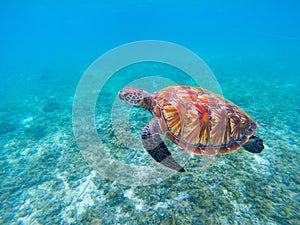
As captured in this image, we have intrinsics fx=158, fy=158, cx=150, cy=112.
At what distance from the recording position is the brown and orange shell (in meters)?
3.65

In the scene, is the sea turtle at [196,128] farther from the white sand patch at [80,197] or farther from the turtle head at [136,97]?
the white sand patch at [80,197]

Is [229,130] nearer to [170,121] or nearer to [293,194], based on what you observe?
[170,121]

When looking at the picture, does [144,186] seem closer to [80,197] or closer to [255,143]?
[80,197]

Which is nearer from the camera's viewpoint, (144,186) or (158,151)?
(158,151)

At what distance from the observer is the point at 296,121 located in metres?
7.23

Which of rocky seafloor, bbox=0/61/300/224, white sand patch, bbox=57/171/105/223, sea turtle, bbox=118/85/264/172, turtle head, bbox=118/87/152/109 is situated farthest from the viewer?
turtle head, bbox=118/87/152/109

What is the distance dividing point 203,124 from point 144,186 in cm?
225

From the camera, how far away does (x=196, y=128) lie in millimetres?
3705

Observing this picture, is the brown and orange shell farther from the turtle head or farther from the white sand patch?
the white sand patch

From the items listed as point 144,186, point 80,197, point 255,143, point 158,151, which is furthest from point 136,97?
point 255,143

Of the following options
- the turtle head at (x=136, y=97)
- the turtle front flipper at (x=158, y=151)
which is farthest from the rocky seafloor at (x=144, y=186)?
the turtle head at (x=136, y=97)

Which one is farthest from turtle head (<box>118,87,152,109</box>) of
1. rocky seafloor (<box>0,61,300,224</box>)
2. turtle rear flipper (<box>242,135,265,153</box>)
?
turtle rear flipper (<box>242,135,265,153</box>)

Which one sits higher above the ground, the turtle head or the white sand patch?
the turtle head

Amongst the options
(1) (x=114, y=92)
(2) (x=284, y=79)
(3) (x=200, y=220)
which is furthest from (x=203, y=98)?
(2) (x=284, y=79)
